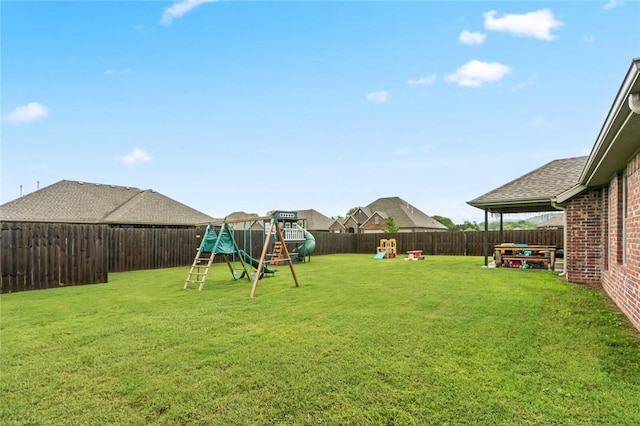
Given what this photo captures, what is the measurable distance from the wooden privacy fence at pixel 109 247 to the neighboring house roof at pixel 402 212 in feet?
51.7

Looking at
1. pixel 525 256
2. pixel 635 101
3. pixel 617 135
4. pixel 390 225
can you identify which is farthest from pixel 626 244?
pixel 390 225

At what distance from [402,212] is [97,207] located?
3171 cm

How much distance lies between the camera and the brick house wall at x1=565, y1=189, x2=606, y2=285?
8922mm

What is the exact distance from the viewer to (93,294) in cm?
788

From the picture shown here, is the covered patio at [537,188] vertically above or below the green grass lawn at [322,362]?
above

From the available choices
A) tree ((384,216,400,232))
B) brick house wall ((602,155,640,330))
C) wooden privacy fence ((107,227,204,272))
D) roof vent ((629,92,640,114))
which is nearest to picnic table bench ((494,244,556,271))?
brick house wall ((602,155,640,330))

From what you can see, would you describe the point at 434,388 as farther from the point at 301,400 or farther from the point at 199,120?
the point at 199,120

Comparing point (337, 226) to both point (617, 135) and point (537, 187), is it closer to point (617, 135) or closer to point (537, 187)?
point (537, 187)

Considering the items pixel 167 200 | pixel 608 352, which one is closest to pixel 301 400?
pixel 608 352

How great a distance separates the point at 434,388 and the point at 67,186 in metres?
21.8

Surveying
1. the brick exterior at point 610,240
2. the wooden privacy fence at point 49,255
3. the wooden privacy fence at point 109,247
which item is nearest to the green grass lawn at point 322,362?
the brick exterior at point 610,240

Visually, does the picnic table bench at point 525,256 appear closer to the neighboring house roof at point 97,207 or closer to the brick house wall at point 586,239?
the brick house wall at point 586,239

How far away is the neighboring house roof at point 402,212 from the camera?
40.9 m

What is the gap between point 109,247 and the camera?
13117 mm
